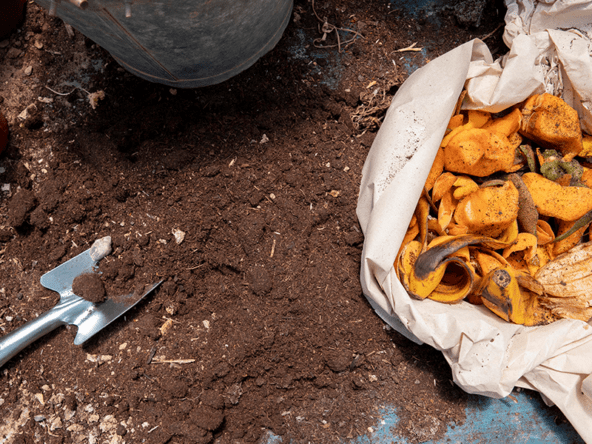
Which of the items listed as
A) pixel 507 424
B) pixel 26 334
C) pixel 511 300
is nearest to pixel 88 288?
pixel 26 334

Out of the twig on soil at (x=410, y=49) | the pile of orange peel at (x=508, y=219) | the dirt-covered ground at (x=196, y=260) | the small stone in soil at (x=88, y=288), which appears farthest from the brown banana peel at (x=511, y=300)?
the small stone in soil at (x=88, y=288)

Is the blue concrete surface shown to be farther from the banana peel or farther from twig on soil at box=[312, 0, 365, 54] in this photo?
twig on soil at box=[312, 0, 365, 54]

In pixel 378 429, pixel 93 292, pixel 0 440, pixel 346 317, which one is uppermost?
pixel 93 292

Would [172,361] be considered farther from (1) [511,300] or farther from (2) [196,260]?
(1) [511,300]

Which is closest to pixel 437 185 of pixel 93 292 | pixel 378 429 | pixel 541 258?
pixel 541 258

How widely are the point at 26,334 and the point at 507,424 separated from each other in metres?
1.47

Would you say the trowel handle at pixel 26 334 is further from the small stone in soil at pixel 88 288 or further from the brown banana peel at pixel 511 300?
the brown banana peel at pixel 511 300

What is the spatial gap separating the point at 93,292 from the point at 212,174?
0.48m

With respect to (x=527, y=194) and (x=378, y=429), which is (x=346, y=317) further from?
(x=527, y=194)

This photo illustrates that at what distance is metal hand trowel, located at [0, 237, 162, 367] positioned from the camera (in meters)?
1.08

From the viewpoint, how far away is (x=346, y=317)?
1151 millimetres

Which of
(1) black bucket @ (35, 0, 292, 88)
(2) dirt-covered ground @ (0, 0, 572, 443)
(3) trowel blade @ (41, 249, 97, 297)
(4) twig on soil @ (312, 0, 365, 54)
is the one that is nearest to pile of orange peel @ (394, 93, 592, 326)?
(2) dirt-covered ground @ (0, 0, 572, 443)

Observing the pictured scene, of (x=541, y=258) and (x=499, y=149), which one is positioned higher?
(x=499, y=149)

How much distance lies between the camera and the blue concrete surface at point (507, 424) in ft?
3.85
